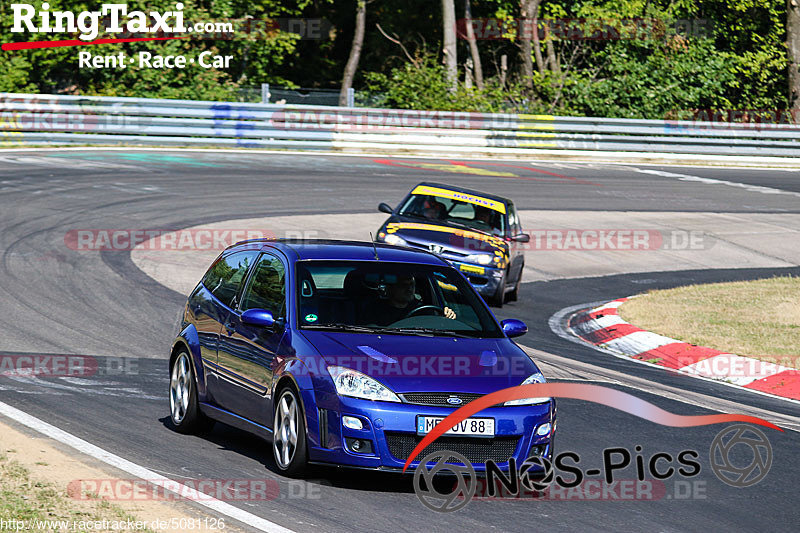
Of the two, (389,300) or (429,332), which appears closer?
(429,332)

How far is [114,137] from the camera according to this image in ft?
94.9

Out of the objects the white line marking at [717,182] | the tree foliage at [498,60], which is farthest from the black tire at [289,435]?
the tree foliage at [498,60]

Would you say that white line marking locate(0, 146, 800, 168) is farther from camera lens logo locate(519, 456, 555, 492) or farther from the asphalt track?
camera lens logo locate(519, 456, 555, 492)

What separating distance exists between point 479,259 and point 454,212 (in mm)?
1527

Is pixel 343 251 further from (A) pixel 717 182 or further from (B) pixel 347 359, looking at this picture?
(A) pixel 717 182

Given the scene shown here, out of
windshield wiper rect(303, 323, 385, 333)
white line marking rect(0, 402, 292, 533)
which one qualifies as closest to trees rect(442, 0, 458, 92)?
white line marking rect(0, 402, 292, 533)

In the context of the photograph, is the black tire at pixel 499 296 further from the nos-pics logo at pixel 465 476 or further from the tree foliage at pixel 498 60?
the tree foliage at pixel 498 60

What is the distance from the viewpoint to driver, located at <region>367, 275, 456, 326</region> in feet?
26.1

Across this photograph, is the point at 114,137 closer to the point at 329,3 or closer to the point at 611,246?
the point at 611,246

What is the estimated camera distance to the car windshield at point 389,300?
7812mm

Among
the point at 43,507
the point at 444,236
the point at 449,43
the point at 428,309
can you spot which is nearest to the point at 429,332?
the point at 428,309

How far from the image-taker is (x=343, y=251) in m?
8.51

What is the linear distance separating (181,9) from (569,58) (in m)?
13.8

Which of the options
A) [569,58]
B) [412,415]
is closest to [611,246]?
[412,415]
